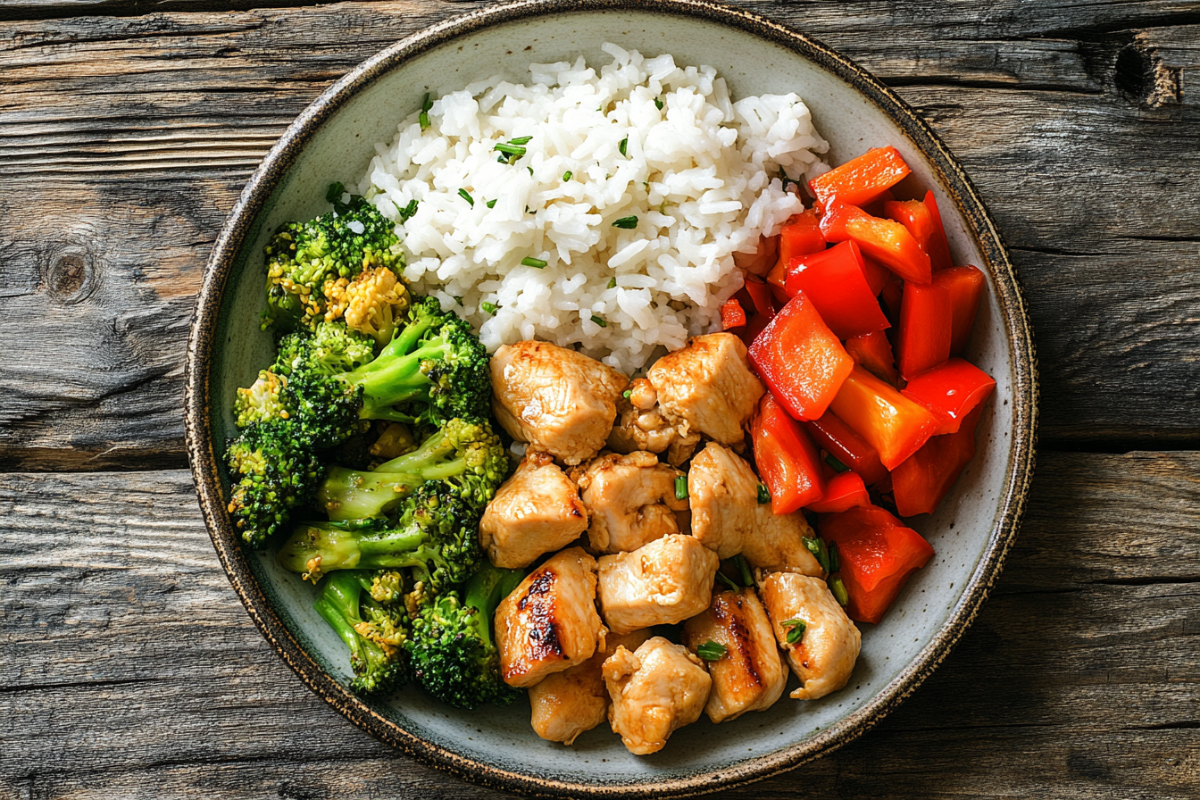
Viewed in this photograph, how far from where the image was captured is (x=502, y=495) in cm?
222

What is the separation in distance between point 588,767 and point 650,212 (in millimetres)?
1689

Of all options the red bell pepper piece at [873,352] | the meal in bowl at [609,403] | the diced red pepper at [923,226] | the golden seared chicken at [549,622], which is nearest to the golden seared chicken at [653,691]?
the meal in bowl at [609,403]

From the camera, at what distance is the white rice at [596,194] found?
228 centimetres

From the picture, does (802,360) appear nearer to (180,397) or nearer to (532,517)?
(532,517)

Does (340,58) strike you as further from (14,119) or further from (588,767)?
(588,767)

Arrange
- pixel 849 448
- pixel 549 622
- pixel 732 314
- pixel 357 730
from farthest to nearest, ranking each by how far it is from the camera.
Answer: pixel 357 730 → pixel 732 314 → pixel 849 448 → pixel 549 622

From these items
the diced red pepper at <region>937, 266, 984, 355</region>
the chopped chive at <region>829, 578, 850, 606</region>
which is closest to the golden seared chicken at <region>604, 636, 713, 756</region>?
the chopped chive at <region>829, 578, 850, 606</region>

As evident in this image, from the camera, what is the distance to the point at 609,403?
229cm

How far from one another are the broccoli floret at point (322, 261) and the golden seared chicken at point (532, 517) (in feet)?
2.25

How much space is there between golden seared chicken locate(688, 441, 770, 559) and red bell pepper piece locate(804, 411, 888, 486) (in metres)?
0.26

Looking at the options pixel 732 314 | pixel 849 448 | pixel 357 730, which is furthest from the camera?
pixel 357 730

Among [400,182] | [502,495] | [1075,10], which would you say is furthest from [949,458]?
[400,182]

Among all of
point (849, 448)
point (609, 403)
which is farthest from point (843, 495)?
point (609, 403)

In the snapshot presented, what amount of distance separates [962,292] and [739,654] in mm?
1235
